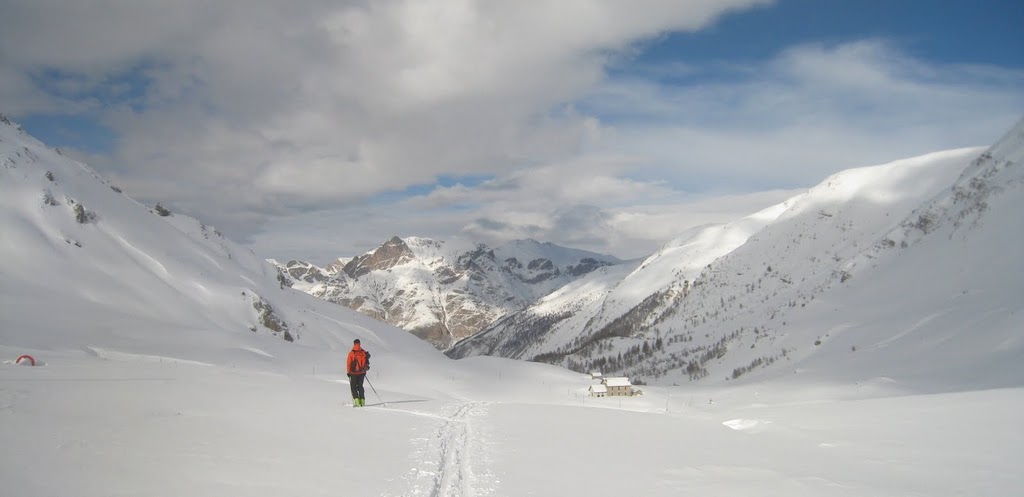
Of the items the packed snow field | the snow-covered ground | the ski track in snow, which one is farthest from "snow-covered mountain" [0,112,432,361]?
the ski track in snow

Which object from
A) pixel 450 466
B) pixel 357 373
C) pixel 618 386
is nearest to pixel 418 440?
pixel 450 466

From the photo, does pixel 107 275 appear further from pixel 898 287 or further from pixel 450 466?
pixel 898 287

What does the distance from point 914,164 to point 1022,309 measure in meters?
172

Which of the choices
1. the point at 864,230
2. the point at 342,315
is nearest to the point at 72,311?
the point at 342,315

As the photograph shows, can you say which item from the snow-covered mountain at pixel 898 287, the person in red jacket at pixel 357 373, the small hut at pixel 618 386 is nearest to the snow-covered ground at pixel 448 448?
the person in red jacket at pixel 357 373

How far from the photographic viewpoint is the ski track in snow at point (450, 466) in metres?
9.43

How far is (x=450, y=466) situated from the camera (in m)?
11.2

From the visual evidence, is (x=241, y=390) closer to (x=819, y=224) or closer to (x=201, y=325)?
(x=201, y=325)

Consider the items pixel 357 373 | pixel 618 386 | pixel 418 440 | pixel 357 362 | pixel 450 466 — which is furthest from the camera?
pixel 618 386

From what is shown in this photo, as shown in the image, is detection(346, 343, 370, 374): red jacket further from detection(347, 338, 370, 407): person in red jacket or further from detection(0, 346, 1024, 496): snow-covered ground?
detection(0, 346, 1024, 496): snow-covered ground

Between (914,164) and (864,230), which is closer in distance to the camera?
(864,230)

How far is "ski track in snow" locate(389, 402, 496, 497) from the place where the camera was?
30.9ft

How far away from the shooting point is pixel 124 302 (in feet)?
191

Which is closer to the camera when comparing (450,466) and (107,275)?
(450,466)
